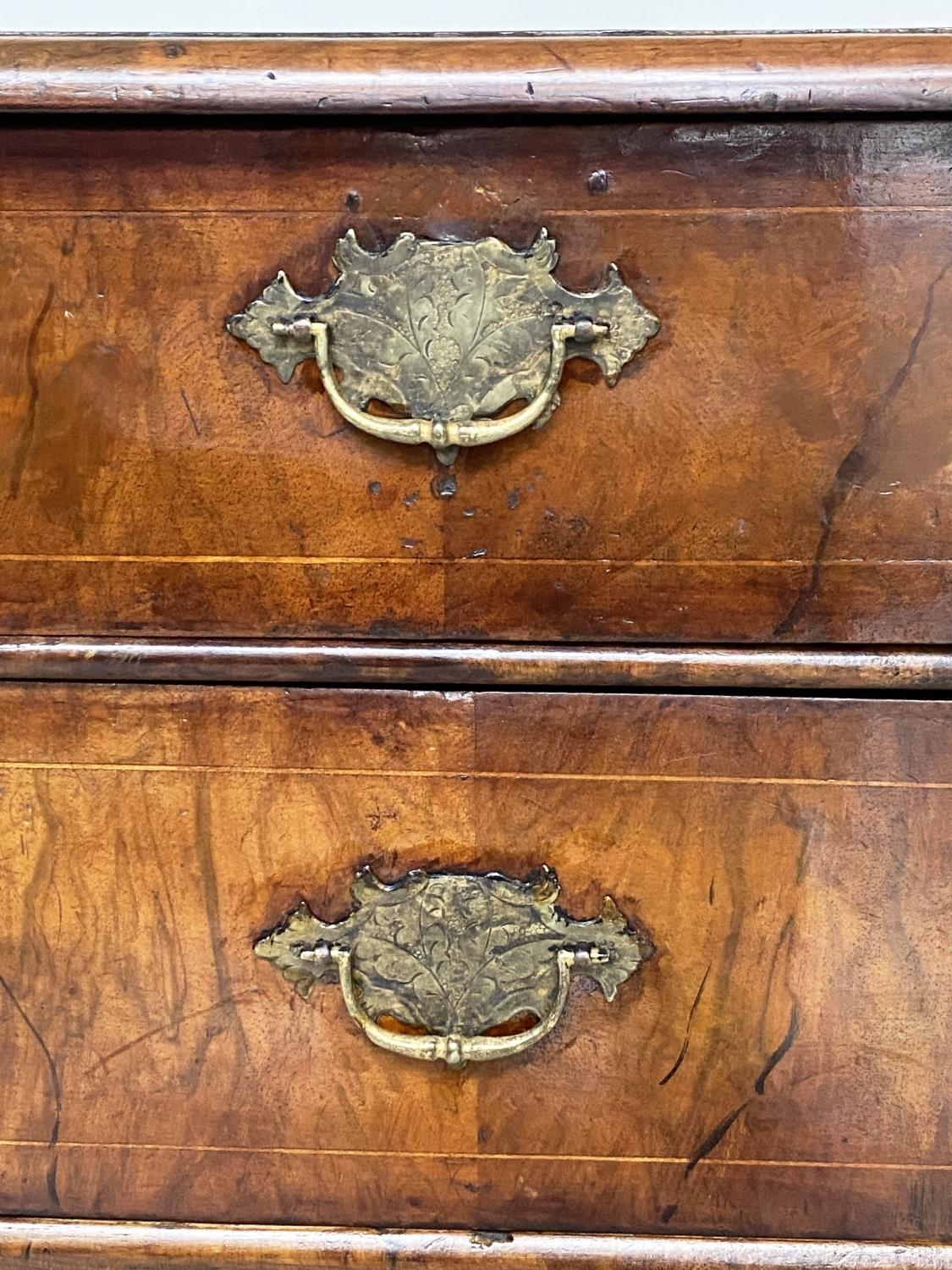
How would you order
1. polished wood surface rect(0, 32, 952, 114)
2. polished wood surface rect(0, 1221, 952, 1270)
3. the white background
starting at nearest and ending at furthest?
polished wood surface rect(0, 32, 952, 114) → polished wood surface rect(0, 1221, 952, 1270) → the white background

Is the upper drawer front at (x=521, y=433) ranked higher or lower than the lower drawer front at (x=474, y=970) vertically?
higher

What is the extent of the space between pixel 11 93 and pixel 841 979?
0.60m

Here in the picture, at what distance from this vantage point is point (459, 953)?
0.57 meters

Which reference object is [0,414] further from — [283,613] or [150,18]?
[150,18]

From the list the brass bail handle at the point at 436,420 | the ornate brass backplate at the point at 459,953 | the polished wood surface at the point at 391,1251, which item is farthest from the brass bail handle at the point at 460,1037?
the brass bail handle at the point at 436,420

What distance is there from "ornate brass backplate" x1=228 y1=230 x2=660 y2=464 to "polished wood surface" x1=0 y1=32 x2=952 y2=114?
0.21 ft

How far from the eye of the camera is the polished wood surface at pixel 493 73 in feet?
1.52

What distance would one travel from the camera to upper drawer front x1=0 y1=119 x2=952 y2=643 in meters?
0.49

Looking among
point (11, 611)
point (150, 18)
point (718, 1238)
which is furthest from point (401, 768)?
point (150, 18)

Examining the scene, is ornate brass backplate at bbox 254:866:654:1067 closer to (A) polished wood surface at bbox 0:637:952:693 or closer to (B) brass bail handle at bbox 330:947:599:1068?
(B) brass bail handle at bbox 330:947:599:1068

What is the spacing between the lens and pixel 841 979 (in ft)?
1.86

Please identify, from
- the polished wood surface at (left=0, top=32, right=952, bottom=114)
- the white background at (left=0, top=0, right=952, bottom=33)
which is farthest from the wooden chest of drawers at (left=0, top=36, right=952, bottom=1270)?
the white background at (left=0, top=0, right=952, bottom=33)

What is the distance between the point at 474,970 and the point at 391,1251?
175 millimetres

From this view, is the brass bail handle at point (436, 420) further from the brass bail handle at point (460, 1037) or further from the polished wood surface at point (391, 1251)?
the polished wood surface at point (391, 1251)
